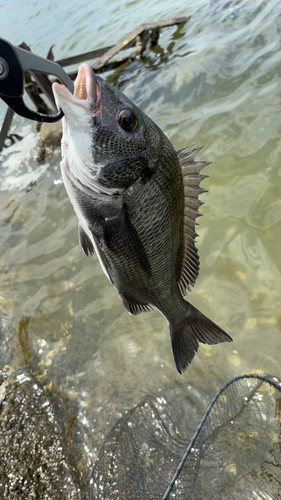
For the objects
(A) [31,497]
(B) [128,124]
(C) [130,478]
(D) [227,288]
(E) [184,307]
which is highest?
(B) [128,124]

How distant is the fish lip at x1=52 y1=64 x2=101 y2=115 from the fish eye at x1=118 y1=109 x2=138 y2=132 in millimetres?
113

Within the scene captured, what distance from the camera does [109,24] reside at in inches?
493

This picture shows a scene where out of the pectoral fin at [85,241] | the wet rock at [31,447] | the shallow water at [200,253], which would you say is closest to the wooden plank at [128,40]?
the shallow water at [200,253]

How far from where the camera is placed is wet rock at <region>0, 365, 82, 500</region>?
8.87 feet

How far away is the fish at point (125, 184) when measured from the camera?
148cm

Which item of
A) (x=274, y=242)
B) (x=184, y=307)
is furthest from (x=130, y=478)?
(x=274, y=242)

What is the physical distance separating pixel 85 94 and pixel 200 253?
3122 millimetres

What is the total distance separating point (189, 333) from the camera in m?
2.29

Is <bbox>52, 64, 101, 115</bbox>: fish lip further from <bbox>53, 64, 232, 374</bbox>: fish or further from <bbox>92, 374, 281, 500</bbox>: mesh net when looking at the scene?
<bbox>92, 374, 281, 500</bbox>: mesh net

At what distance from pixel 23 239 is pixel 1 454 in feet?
10.8

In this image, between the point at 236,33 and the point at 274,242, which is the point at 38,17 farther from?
the point at 274,242

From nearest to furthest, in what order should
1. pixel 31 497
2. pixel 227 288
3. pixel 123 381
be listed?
pixel 31 497 < pixel 123 381 < pixel 227 288

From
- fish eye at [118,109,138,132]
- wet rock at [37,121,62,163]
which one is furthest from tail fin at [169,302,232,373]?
wet rock at [37,121,62,163]

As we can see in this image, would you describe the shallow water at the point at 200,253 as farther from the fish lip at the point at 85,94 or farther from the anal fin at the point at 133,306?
the fish lip at the point at 85,94
